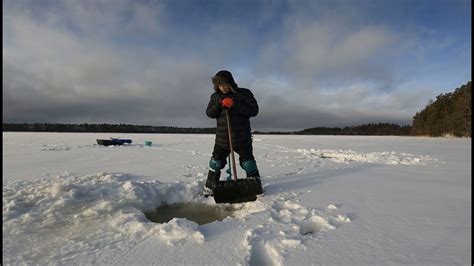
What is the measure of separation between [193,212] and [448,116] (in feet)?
166

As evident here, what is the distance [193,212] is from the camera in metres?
3.52

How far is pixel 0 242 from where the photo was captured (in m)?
2.23

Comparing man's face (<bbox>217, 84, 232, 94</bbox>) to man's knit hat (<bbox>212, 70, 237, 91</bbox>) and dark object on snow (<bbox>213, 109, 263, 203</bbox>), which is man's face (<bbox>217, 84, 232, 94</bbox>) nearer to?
man's knit hat (<bbox>212, 70, 237, 91</bbox>)

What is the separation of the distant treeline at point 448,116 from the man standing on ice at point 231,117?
40906 millimetres

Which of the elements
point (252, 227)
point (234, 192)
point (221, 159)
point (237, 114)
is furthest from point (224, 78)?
point (252, 227)

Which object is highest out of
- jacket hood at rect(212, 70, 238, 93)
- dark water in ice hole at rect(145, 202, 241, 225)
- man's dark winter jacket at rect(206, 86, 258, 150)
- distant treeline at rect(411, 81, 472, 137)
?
distant treeline at rect(411, 81, 472, 137)

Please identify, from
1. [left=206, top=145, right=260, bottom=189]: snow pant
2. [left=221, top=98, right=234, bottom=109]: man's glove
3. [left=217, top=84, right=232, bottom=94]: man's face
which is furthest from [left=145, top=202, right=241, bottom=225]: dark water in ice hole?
[left=217, top=84, right=232, bottom=94]: man's face

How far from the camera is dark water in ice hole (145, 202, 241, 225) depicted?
3.28 meters

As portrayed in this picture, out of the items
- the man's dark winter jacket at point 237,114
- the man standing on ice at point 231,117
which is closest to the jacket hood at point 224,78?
the man standing on ice at point 231,117

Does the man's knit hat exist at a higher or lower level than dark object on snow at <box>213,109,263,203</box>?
higher

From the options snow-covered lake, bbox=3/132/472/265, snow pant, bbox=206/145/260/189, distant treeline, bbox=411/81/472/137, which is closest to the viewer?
snow-covered lake, bbox=3/132/472/265

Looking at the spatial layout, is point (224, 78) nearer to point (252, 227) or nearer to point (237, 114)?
point (237, 114)

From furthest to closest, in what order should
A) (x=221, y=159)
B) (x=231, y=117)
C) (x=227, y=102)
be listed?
1. (x=221, y=159)
2. (x=231, y=117)
3. (x=227, y=102)

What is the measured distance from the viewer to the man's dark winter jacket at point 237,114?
401 centimetres
